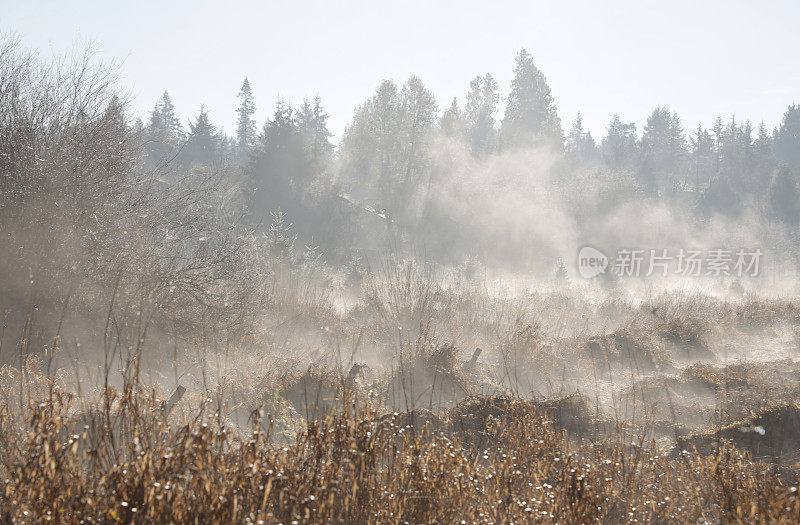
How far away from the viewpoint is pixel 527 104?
54125mm

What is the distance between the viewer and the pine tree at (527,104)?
52.8m

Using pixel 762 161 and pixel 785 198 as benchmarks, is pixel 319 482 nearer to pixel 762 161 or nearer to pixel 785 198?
pixel 785 198

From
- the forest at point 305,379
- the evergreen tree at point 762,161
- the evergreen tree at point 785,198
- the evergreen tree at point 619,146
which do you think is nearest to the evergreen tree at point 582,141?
the evergreen tree at point 619,146

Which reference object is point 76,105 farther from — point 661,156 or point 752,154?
point 661,156

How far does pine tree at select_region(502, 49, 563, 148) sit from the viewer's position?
52.8 m

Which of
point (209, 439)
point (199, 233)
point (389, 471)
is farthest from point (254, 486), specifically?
point (199, 233)

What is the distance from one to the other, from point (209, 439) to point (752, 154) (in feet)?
236

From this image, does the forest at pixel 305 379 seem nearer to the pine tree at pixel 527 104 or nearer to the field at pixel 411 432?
the field at pixel 411 432

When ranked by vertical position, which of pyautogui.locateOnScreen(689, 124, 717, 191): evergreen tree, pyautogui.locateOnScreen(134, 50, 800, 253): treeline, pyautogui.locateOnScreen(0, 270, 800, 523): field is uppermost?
pyautogui.locateOnScreen(689, 124, 717, 191): evergreen tree

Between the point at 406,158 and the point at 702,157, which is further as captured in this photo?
the point at 702,157

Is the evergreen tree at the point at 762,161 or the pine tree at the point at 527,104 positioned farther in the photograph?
the evergreen tree at the point at 762,161

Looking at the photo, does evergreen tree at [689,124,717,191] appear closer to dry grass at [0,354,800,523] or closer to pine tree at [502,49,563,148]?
pine tree at [502,49,563,148]

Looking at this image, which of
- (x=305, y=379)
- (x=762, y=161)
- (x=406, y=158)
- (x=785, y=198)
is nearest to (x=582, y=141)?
(x=762, y=161)

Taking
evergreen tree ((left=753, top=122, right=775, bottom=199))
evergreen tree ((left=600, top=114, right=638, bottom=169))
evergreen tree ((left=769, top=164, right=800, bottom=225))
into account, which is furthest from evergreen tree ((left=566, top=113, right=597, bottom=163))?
evergreen tree ((left=769, top=164, right=800, bottom=225))
